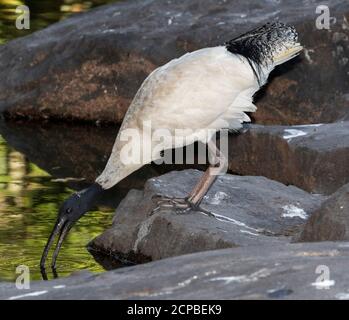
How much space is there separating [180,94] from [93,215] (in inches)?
53.3

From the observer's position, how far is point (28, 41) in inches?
454

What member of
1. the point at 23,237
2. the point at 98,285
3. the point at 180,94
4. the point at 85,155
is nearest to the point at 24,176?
the point at 85,155

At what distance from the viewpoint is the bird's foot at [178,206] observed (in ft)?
24.4

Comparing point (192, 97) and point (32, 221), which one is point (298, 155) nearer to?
point (192, 97)

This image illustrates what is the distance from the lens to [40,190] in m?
9.08

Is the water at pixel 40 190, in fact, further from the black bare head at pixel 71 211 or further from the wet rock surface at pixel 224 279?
the wet rock surface at pixel 224 279

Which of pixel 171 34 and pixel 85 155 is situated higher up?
pixel 171 34

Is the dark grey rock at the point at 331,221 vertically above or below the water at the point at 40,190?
above

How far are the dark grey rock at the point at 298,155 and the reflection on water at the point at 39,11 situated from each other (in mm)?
4133

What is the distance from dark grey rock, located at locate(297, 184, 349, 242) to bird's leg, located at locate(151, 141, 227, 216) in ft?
4.10

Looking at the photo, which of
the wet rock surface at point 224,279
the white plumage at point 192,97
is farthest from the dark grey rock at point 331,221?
the white plumage at point 192,97

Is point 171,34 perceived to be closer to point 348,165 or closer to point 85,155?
point 85,155

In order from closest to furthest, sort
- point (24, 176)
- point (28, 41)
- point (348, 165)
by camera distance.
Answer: point (348, 165), point (24, 176), point (28, 41)
